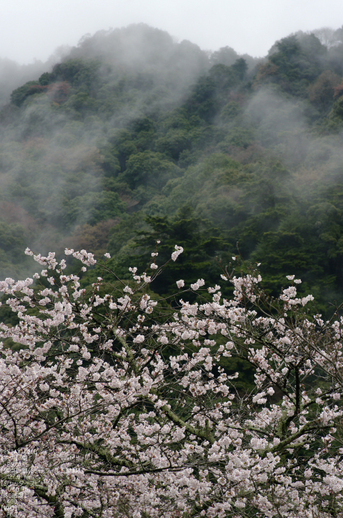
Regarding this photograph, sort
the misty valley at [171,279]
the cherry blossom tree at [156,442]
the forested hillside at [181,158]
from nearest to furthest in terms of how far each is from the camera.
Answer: the cherry blossom tree at [156,442]
the misty valley at [171,279]
the forested hillside at [181,158]

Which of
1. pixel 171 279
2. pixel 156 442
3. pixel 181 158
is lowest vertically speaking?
pixel 156 442

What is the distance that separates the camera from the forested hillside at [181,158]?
54.7 feet

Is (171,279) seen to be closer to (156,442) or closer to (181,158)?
(156,442)

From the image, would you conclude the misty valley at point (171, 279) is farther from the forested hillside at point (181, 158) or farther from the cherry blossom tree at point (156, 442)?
the forested hillside at point (181, 158)

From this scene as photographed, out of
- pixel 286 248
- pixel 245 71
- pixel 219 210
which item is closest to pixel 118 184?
pixel 219 210

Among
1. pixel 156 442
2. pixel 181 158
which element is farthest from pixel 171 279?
pixel 181 158

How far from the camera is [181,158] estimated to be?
3816cm

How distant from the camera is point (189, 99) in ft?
154

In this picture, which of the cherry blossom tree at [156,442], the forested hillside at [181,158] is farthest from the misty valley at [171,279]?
the forested hillside at [181,158]

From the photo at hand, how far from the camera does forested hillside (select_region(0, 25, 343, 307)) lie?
16688 millimetres

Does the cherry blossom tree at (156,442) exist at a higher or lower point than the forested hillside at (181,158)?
lower

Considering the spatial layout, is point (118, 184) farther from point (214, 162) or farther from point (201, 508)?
point (201, 508)

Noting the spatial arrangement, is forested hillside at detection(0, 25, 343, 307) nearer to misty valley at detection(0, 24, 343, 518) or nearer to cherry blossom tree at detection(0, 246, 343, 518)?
misty valley at detection(0, 24, 343, 518)

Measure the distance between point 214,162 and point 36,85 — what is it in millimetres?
39647
